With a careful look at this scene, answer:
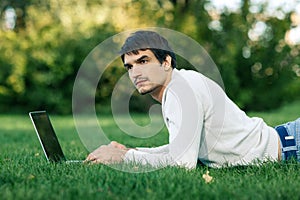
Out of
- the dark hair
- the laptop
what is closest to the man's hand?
the laptop

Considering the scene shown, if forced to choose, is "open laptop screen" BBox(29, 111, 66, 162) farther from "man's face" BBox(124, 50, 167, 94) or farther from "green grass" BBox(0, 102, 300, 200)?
"man's face" BBox(124, 50, 167, 94)

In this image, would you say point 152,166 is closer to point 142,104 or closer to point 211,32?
point 142,104

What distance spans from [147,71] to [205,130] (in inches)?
21.7

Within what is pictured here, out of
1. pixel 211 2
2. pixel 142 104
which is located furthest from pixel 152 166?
pixel 211 2

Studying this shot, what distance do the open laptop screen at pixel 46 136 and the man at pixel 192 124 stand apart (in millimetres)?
471

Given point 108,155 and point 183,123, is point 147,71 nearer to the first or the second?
point 183,123

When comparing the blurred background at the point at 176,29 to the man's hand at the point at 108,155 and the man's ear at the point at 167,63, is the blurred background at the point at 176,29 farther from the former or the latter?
the man's ear at the point at 167,63

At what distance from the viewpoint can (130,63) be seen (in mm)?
3537

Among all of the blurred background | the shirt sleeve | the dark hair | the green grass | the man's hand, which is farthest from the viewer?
the blurred background

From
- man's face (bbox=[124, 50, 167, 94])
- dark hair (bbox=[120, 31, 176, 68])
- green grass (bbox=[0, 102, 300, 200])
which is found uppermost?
dark hair (bbox=[120, 31, 176, 68])

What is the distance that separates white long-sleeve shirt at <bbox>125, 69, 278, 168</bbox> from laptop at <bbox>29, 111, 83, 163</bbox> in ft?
2.21

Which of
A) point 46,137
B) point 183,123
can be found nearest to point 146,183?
point 183,123

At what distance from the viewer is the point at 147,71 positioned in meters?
3.49

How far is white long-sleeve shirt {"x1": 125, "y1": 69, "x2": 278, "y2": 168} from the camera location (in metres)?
3.20
